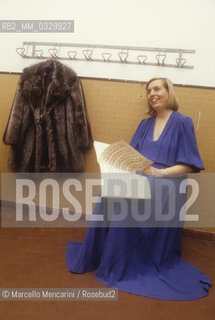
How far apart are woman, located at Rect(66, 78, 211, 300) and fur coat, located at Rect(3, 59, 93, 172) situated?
0.68 metres

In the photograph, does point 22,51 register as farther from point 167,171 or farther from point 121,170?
point 167,171

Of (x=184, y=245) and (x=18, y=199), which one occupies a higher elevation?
(x=18, y=199)

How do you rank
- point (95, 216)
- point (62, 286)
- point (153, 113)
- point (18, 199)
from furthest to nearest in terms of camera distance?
point (18, 199) < point (153, 113) < point (95, 216) < point (62, 286)

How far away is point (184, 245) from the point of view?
2.35 meters

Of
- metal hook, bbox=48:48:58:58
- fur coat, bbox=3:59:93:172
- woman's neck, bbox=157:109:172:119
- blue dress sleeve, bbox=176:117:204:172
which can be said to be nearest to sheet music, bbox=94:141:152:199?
blue dress sleeve, bbox=176:117:204:172

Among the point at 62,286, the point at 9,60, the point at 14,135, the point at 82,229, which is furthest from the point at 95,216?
the point at 9,60

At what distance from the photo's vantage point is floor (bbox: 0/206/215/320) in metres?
1.43

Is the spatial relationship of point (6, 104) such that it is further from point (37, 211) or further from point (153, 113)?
point (153, 113)

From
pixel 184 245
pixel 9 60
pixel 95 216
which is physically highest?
pixel 9 60

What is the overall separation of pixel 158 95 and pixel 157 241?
1005mm

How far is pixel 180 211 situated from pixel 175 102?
77cm

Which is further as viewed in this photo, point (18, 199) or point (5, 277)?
point (18, 199)

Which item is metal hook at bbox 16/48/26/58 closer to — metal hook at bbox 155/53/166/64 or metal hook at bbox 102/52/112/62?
metal hook at bbox 102/52/112/62

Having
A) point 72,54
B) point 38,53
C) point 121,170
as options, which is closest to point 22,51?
point 38,53
